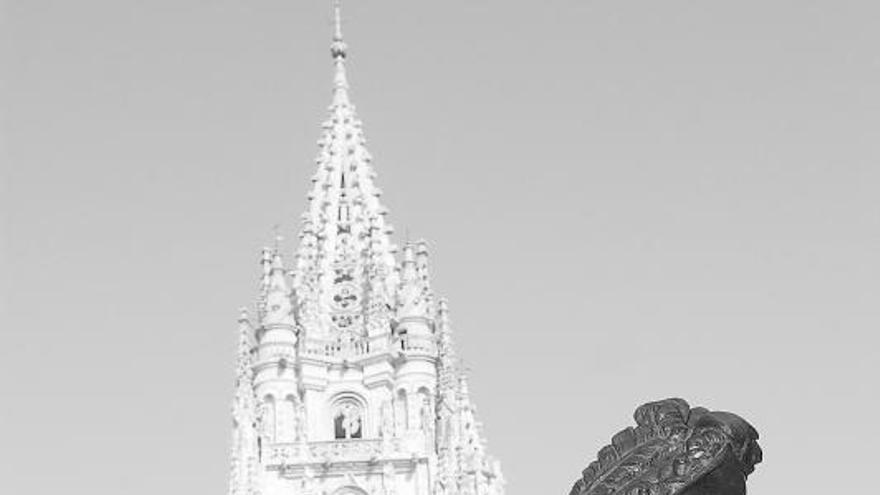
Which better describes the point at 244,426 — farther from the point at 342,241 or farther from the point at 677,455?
the point at 677,455

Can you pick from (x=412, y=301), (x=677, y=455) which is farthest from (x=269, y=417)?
(x=677, y=455)

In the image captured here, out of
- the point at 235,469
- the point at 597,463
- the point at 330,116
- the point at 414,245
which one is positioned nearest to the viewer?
the point at 597,463

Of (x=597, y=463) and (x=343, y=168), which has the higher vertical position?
(x=343, y=168)

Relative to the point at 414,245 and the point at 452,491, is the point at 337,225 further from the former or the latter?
the point at 452,491

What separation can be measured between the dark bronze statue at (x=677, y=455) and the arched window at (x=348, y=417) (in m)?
58.7

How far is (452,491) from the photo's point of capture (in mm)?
58094

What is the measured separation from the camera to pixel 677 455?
2461 mm

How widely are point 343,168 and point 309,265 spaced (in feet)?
18.4

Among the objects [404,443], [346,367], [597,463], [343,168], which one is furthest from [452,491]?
[597,463]

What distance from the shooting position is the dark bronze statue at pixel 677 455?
2.44m

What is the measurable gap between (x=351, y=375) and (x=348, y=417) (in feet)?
4.65

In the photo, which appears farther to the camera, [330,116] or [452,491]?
[330,116]

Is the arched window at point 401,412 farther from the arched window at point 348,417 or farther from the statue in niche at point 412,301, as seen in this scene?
the statue in niche at point 412,301

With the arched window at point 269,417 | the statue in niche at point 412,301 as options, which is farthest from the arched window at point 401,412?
the arched window at point 269,417
